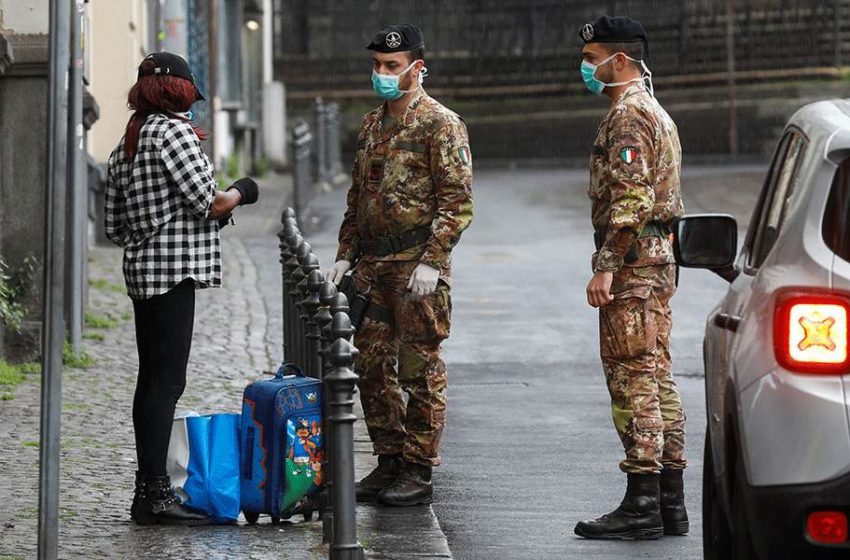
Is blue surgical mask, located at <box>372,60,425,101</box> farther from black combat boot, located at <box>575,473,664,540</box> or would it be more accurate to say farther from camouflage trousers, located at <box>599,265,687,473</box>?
black combat boot, located at <box>575,473,664,540</box>

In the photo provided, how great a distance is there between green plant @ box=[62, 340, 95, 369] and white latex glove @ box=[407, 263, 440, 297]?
14.6 feet

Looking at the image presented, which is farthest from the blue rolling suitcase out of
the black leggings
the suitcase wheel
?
the black leggings

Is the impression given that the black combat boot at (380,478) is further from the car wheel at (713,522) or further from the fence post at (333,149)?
the fence post at (333,149)

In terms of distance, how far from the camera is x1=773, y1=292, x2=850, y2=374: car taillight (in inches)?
186

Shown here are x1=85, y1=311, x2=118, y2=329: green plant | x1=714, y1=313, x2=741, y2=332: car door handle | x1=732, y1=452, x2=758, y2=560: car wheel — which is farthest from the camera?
x1=85, y1=311, x2=118, y2=329: green plant

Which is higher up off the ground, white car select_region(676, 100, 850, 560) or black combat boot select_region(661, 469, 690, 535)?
white car select_region(676, 100, 850, 560)

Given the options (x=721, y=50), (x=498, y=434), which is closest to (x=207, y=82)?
(x=721, y=50)

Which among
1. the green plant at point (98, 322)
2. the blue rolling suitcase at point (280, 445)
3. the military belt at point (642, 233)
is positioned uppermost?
the military belt at point (642, 233)

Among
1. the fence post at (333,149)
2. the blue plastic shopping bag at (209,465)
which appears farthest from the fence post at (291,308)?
the fence post at (333,149)

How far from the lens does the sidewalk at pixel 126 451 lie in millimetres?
6965

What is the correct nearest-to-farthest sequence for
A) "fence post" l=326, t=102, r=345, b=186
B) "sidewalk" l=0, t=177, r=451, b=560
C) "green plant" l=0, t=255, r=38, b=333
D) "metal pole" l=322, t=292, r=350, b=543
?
"metal pole" l=322, t=292, r=350, b=543
"sidewalk" l=0, t=177, r=451, b=560
"green plant" l=0, t=255, r=38, b=333
"fence post" l=326, t=102, r=345, b=186

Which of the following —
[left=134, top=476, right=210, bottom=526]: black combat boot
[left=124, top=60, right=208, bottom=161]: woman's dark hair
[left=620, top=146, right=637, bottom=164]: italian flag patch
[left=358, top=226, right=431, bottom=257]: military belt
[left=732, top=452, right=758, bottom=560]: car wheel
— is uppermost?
[left=124, top=60, right=208, bottom=161]: woman's dark hair

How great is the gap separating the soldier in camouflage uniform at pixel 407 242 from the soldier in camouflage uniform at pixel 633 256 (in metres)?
0.70

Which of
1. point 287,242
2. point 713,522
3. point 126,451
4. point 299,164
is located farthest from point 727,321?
point 299,164
